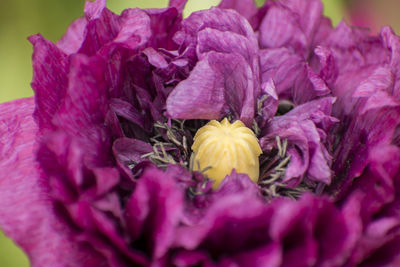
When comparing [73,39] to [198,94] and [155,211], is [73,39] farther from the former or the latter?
[155,211]

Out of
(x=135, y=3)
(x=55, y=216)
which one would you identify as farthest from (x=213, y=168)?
(x=135, y=3)

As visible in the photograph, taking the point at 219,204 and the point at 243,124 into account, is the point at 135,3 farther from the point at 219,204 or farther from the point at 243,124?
the point at 219,204

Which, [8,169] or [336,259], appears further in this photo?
[8,169]

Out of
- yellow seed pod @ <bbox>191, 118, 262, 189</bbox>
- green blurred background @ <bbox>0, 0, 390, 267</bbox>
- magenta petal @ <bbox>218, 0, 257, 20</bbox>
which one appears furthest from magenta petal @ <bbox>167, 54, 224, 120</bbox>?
green blurred background @ <bbox>0, 0, 390, 267</bbox>

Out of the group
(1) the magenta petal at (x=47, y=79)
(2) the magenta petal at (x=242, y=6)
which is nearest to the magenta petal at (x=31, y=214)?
(1) the magenta petal at (x=47, y=79)

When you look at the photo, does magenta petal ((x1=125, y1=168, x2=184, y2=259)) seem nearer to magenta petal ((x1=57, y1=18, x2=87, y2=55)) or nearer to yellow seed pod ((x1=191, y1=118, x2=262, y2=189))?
yellow seed pod ((x1=191, y1=118, x2=262, y2=189))

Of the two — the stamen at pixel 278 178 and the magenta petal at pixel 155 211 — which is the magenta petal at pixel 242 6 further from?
the magenta petal at pixel 155 211
